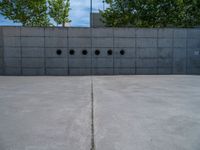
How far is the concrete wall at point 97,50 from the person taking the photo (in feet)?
42.2

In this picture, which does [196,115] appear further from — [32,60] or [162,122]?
[32,60]

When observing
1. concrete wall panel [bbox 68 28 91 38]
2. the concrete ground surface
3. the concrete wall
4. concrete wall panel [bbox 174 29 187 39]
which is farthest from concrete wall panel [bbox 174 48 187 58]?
the concrete ground surface

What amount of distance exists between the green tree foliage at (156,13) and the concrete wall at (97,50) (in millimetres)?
6936

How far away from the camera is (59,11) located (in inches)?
941

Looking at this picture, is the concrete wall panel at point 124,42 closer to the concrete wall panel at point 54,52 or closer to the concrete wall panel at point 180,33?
the concrete wall panel at point 180,33

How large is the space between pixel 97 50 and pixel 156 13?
9.26m

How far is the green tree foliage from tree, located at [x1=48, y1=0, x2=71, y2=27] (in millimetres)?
5408

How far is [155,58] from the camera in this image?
13414 millimetres

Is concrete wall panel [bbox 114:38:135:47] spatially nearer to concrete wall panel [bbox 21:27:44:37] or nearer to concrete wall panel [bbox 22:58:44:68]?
concrete wall panel [bbox 21:27:44:37]

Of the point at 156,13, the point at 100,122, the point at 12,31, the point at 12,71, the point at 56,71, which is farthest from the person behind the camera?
the point at 156,13

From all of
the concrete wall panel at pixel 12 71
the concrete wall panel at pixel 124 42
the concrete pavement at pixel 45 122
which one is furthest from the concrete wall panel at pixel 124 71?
the concrete pavement at pixel 45 122

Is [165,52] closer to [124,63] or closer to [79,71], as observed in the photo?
[124,63]

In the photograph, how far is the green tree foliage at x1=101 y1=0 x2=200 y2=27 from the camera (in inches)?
786

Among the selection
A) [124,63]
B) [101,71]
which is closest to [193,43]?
[124,63]
